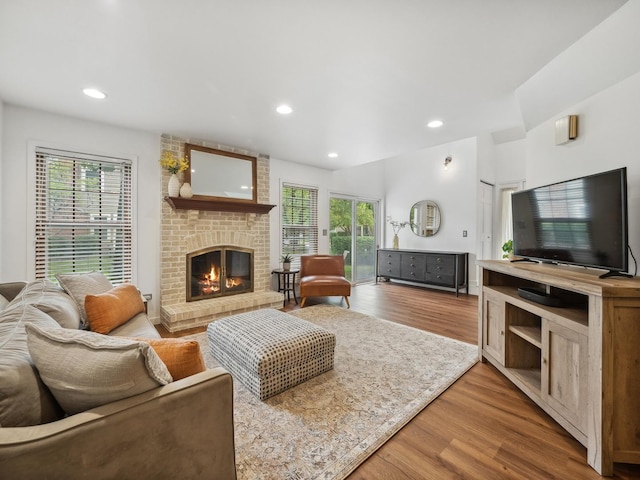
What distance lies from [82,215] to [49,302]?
1934 mm

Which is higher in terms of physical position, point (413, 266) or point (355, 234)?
point (355, 234)

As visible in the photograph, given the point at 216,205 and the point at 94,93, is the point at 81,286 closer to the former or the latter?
the point at 94,93

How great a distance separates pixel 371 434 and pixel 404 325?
202cm

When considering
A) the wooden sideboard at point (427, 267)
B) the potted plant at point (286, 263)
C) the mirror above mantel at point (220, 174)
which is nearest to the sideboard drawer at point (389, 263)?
the wooden sideboard at point (427, 267)

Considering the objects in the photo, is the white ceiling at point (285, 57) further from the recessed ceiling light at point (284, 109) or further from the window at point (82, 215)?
the window at point (82, 215)

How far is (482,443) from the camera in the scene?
155cm

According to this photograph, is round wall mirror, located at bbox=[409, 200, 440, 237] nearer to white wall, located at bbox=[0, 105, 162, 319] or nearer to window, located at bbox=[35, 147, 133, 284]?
white wall, located at bbox=[0, 105, 162, 319]

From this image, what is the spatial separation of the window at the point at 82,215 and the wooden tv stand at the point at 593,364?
4021 millimetres

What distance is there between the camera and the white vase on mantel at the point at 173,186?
139 inches

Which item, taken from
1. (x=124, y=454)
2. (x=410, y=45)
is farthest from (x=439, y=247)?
(x=124, y=454)

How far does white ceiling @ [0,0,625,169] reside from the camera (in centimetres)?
159

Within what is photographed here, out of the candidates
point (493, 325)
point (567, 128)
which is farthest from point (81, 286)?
point (567, 128)

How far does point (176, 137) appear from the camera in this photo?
12.0 feet

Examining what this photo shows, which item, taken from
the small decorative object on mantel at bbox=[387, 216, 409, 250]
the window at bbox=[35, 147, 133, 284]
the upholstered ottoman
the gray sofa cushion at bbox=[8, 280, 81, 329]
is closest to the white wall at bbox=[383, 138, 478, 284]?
the small decorative object on mantel at bbox=[387, 216, 409, 250]
